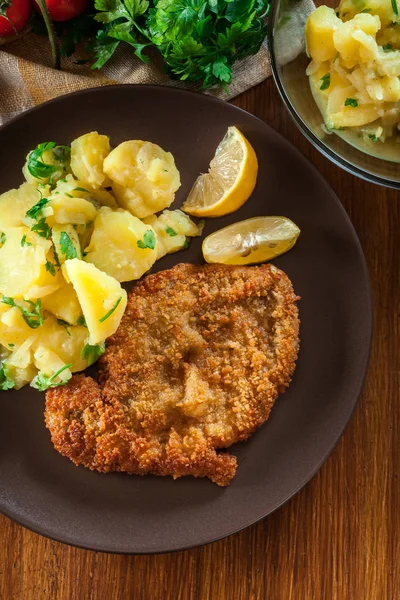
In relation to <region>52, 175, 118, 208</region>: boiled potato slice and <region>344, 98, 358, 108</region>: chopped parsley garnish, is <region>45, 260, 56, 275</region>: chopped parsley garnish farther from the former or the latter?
<region>344, 98, 358, 108</region>: chopped parsley garnish

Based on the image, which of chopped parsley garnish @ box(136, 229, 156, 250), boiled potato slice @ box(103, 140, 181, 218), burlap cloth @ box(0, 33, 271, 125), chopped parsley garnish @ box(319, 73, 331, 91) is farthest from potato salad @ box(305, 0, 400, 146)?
chopped parsley garnish @ box(136, 229, 156, 250)

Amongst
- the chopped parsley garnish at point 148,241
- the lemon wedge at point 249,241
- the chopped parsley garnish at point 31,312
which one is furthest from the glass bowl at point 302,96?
the chopped parsley garnish at point 31,312

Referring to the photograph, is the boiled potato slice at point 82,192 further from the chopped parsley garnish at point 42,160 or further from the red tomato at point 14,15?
the red tomato at point 14,15

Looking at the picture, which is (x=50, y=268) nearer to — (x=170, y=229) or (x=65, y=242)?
(x=65, y=242)

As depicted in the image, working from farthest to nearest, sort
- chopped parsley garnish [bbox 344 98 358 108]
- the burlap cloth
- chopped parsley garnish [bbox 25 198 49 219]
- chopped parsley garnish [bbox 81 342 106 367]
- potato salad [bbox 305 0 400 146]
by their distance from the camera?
the burlap cloth → chopped parsley garnish [bbox 81 342 106 367] → chopped parsley garnish [bbox 25 198 49 219] → chopped parsley garnish [bbox 344 98 358 108] → potato salad [bbox 305 0 400 146]

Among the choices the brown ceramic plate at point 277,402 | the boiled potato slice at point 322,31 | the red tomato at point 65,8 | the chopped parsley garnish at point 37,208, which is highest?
the red tomato at point 65,8

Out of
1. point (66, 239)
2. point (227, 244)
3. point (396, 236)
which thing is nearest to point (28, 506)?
point (66, 239)
